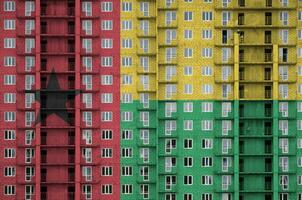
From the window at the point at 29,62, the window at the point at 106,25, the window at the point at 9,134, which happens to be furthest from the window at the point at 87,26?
the window at the point at 9,134

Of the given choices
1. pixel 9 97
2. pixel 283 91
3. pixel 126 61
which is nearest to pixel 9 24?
pixel 9 97

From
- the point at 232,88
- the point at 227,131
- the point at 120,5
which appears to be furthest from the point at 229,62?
the point at 120,5

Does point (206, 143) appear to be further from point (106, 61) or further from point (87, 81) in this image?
point (87, 81)

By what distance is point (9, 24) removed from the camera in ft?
323

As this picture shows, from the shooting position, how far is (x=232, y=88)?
98562 mm

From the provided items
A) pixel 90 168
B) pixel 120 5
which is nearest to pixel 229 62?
pixel 120 5

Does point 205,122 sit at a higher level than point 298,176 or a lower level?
higher

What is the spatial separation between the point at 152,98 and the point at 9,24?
24730 millimetres

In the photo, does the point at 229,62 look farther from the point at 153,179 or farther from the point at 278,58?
the point at 153,179

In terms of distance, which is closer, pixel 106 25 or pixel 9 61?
pixel 9 61

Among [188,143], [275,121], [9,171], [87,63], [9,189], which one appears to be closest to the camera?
[275,121]

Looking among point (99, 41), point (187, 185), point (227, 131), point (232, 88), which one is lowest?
point (187, 185)

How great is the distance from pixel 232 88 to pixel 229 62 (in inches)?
158

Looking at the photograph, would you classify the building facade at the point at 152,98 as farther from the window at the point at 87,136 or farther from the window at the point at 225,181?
the window at the point at 87,136
